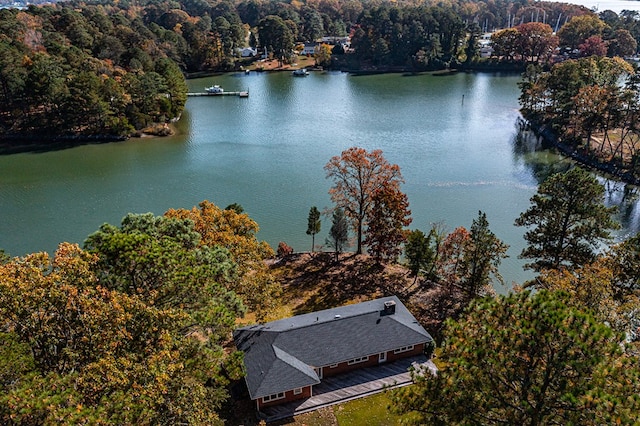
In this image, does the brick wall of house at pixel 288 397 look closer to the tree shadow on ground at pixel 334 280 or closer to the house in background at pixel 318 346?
the house in background at pixel 318 346

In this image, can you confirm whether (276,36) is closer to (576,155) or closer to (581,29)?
(581,29)

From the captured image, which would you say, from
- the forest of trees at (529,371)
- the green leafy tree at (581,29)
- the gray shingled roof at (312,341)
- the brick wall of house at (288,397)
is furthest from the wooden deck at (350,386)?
the green leafy tree at (581,29)

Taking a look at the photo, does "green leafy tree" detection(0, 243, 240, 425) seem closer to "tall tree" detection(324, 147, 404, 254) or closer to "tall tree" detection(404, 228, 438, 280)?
"tall tree" detection(404, 228, 438, 280)

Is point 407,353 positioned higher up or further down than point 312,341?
further down

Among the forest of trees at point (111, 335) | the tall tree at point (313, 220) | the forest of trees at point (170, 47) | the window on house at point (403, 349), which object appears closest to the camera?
the forest of trees at point (111, 335)

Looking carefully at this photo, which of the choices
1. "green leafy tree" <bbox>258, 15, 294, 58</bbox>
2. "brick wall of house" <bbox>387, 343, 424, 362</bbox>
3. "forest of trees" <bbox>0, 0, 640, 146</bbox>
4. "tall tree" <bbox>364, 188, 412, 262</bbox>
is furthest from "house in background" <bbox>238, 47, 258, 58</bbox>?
"brick wall of house" <bbox>387, 343, 424, 362</bbox>

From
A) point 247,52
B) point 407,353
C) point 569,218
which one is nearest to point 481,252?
point 569,218
